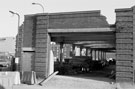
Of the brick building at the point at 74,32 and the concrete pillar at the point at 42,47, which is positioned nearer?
the brick building at the point at 74,32

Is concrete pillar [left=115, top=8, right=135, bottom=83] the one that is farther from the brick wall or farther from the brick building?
the brick wall

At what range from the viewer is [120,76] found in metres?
18.1

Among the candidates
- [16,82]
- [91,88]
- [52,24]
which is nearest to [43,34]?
[52,24]

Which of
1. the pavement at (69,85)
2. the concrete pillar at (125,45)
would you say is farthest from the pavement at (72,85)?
the concrete pillar at (125,45)

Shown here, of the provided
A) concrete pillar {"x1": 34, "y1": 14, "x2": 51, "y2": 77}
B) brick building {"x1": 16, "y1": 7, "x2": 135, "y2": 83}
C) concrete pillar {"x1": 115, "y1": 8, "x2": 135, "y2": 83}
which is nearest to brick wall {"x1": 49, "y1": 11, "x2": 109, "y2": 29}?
brick building {"x1": 16, "y1": 7, "x2": 135, "y2": 83}

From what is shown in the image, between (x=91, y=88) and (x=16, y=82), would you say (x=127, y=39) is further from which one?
(x=16, y=82)

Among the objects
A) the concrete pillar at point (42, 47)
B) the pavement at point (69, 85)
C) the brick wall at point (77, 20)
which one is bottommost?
the pavement at point (69, 85)

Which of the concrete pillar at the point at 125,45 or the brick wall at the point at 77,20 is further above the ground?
the brick wall at the point at 77,20

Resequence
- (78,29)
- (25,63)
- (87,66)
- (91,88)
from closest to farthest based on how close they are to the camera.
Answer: (91,88) < (78,29) < (25,63) < (87,66)

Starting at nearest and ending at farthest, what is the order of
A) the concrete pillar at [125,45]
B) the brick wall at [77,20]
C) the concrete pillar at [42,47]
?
the concrete pillar at [125,45] → the brick wall at [77,20] → the concrete pillar at [42,47]

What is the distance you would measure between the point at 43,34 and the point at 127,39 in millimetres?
7655

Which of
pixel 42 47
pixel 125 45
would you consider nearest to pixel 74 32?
pixel 42 47

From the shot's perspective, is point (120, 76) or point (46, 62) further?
point (46, 62)

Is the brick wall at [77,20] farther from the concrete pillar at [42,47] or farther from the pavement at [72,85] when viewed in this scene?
the pavement at [72,85]
